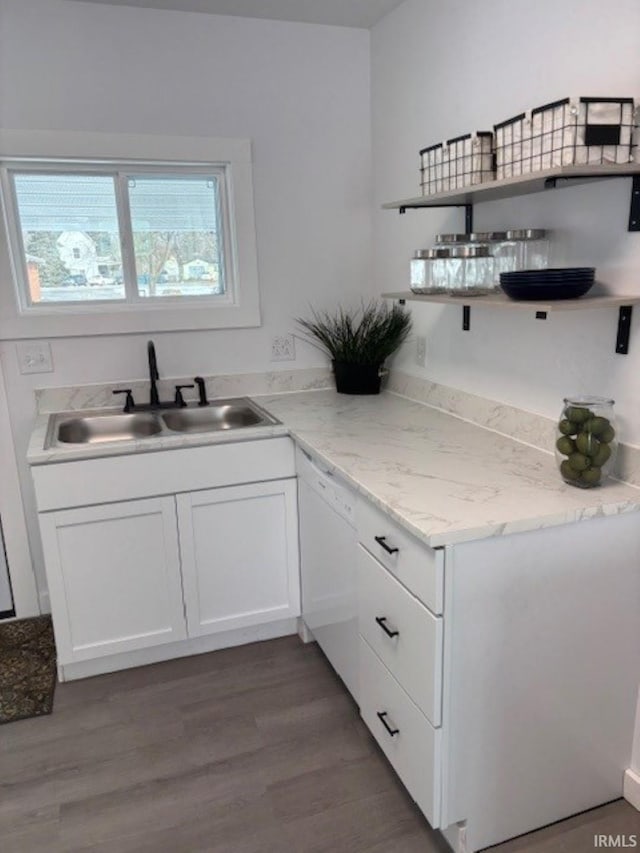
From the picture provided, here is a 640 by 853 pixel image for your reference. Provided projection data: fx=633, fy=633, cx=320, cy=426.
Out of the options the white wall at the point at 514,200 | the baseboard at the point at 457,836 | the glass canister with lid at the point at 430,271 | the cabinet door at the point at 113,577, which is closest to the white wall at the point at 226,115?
the white wall at the point at 514,200

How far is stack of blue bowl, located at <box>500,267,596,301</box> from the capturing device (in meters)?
1.52

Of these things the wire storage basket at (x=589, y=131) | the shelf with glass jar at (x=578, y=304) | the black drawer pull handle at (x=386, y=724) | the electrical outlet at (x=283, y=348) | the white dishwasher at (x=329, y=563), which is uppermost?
the wire storage basket at (x=589, y=131)

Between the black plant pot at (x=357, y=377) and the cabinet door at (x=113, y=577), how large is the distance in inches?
38.8

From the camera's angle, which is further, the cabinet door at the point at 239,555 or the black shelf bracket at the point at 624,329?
the cabinet door at the point at 239,555

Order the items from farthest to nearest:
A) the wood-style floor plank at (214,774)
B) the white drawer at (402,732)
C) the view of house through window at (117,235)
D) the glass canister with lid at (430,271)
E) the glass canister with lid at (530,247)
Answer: the view of house through window at (117,235), the glass canister with lid at (430,271), the glass canister with lid at (530,247), the wood-style floor plank at (214,774), the white drawer at (402,732)

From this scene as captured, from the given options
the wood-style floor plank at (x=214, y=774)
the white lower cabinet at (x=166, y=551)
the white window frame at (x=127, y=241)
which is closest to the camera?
the wood-style floor plank at (x=214, y=774)

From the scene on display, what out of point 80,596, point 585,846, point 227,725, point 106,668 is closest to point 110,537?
point 80,596

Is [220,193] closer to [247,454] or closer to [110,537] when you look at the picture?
[247,454]

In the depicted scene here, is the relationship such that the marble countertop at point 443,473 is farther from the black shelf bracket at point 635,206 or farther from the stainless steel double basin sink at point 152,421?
the black shelf bracket at point 635,206

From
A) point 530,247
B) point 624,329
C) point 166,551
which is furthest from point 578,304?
point 166,551

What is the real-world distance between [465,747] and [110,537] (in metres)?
1.33

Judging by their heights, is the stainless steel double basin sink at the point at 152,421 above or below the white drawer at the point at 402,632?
above

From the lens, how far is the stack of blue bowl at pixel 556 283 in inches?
59.7

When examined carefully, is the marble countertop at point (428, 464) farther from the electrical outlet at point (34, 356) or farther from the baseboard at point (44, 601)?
the baseboard at point (44, 601)
